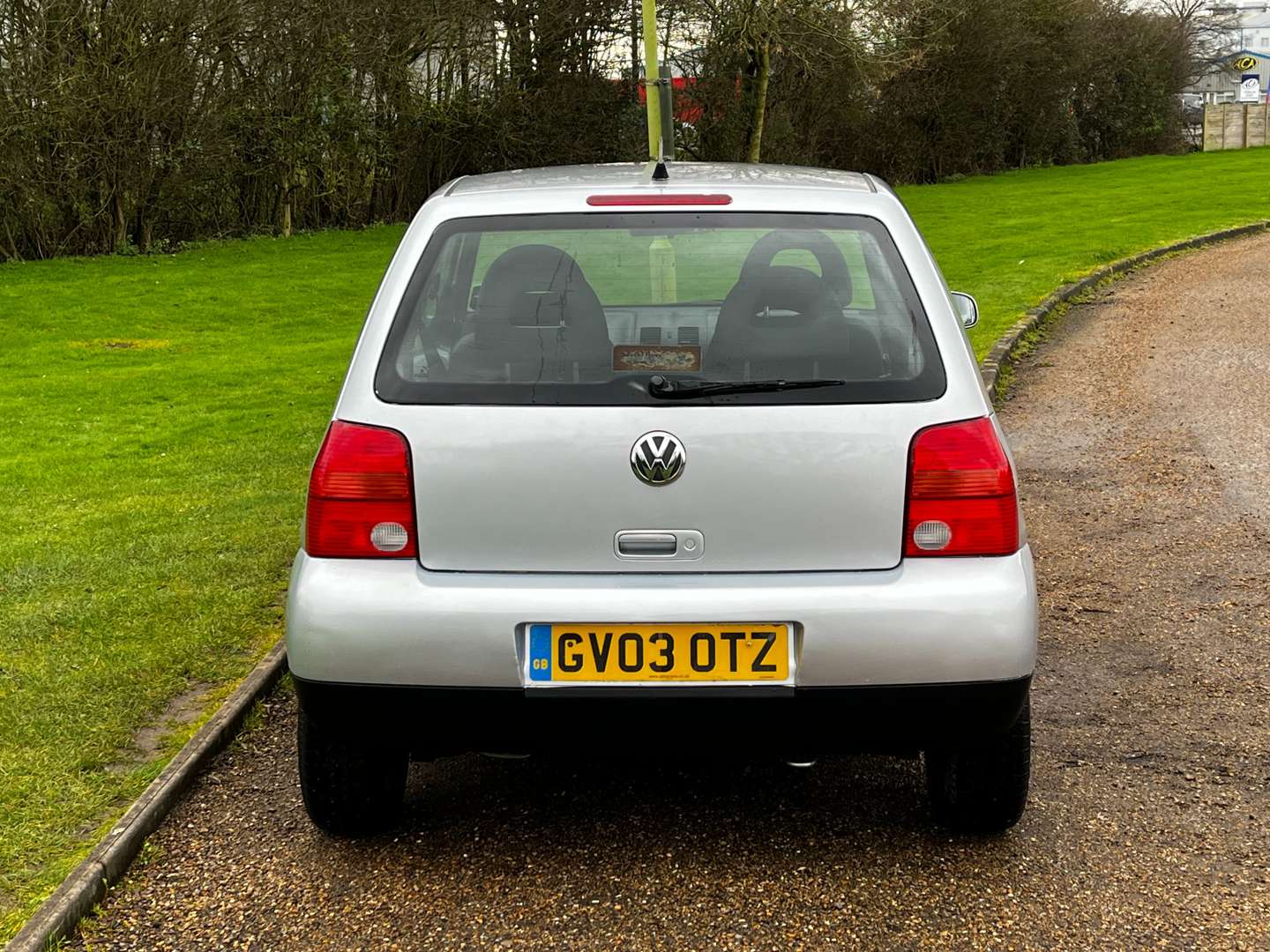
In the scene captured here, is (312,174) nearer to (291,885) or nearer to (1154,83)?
(291,885)

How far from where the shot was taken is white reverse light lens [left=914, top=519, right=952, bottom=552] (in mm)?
3203

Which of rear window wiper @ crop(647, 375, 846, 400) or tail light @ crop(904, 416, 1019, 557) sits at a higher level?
rear window wiper @ crop(647, 375, 846, 400)

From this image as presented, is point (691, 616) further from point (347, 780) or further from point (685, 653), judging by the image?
point (347, 780)

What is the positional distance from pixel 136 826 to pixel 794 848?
5.45 ft

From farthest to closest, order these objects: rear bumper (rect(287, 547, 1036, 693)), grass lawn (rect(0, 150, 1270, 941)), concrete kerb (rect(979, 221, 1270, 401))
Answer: concrete kerb (rect(979, 221, 1270, 401)) → grass lawn (rect(0, 150, 1270, 941)) → rear bumper (rect(287, 547, 1036, 693))

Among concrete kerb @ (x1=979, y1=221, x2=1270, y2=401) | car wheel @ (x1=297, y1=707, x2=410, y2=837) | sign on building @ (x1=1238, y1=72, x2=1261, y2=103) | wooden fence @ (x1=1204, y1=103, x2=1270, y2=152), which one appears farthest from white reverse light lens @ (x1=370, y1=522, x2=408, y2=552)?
sign on building @ (x1=1238, y1=72, x2=1261, y2=103)

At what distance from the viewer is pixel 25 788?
3.93 m

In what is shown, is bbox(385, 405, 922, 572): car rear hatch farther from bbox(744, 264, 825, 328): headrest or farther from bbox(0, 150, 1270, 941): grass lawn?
bbox(0, 150, 1270, 941): grass lawn

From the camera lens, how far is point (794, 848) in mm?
3629

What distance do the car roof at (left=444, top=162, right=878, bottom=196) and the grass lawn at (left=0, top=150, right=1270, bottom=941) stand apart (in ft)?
6.29

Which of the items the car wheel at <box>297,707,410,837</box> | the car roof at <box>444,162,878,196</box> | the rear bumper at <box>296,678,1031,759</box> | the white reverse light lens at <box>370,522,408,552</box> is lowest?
the car wheel at <box>297,707,410,837</box>

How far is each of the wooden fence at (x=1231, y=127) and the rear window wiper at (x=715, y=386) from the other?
5115cm

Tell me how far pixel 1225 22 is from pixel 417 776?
6385 cm

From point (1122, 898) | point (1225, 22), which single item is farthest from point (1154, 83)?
point (1122, 898)
